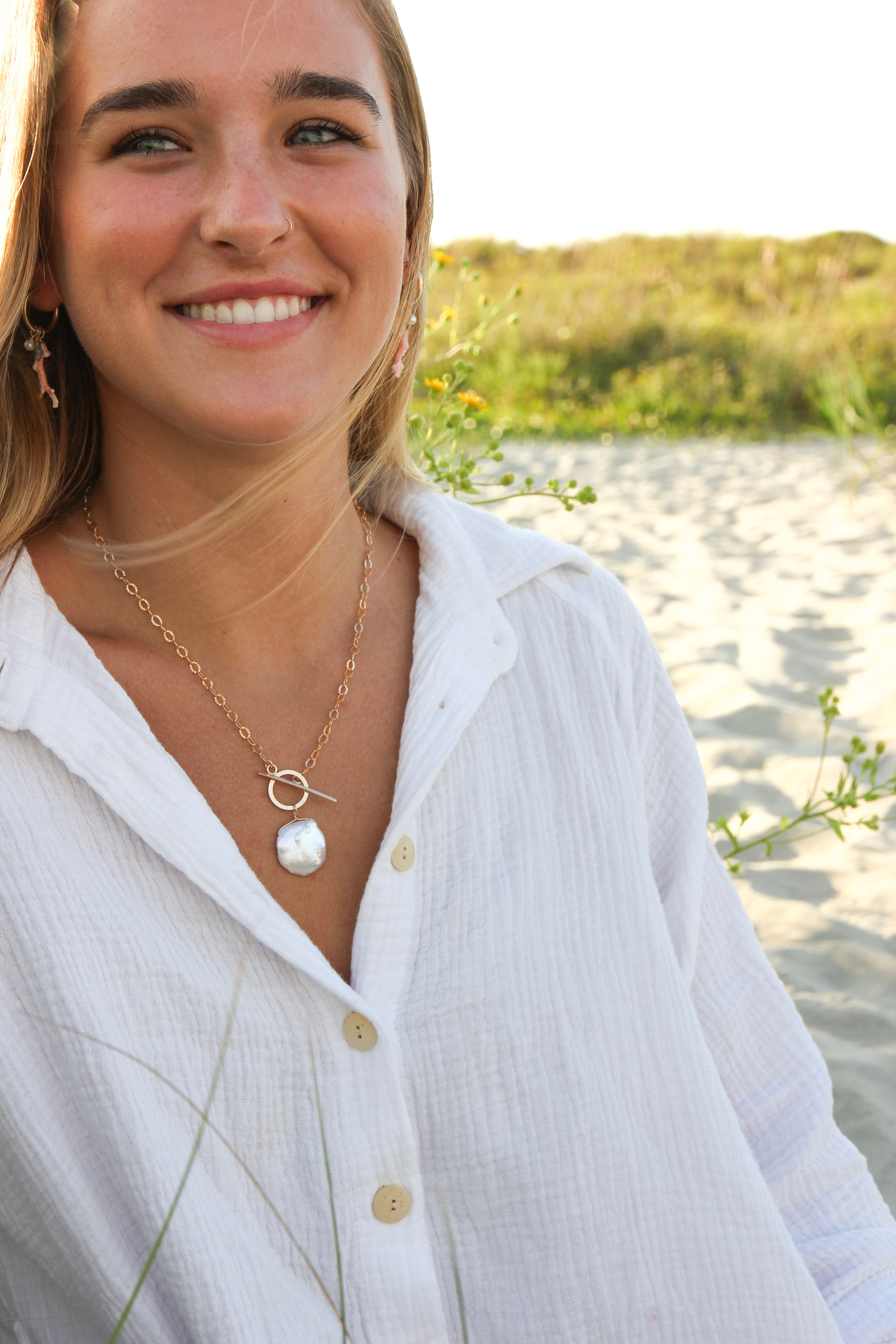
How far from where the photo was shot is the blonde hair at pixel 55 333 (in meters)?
1.27

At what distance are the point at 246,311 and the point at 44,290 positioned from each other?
0.27 meters

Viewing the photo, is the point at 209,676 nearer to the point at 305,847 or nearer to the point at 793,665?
the point at 305,847

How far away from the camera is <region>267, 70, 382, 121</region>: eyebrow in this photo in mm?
1265

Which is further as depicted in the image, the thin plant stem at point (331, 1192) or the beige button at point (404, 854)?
the beige button at point (404, 854)

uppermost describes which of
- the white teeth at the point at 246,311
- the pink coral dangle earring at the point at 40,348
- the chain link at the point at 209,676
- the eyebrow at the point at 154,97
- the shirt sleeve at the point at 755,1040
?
the eyebrow at the point at 154,97

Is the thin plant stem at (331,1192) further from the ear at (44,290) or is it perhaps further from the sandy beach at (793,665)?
the sandy beach at (793,665)

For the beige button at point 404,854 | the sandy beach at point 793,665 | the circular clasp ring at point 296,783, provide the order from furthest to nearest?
the sandy beach at point 793,665 → the circular clasp ring at point 296,783 → the beige button at point 404,854

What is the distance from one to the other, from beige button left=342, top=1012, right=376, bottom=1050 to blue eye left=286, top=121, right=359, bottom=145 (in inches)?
37.3

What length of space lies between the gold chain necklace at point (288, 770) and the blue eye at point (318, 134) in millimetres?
538

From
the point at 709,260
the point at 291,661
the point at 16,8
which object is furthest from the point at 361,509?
the point at 709,260

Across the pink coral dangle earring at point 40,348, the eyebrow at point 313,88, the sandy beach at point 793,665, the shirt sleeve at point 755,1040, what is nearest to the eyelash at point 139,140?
the eyebrow at point 313,88

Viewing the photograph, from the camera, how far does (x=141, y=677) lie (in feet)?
4.66

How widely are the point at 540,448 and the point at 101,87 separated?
27.3ft

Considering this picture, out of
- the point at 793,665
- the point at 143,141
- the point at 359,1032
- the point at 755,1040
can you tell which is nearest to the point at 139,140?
the point at 143,141
